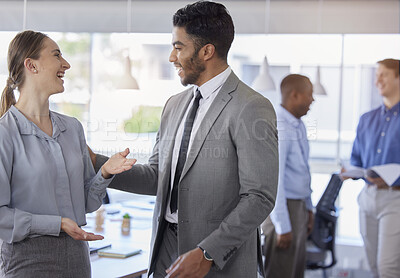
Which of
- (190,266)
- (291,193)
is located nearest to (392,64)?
(291,193)

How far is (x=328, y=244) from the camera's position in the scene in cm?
420

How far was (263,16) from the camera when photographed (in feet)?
15.7

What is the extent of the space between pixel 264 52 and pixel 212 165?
3.07 meters

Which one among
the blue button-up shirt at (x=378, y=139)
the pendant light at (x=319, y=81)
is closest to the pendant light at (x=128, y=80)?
the pendant light at (x=319, y=81)

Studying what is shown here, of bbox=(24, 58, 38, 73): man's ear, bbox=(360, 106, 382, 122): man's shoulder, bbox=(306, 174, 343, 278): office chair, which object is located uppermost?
bbox=(24, 58, 38, 73): man's ear

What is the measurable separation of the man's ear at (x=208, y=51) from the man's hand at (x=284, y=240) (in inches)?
78.2

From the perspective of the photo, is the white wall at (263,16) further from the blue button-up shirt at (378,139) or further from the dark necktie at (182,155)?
the dark necktie at (182,155)

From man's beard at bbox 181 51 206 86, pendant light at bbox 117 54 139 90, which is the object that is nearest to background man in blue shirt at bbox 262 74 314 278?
pendant light at bbox 117 54 139 90

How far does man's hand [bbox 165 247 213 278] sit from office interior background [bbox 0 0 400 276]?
8.77ft

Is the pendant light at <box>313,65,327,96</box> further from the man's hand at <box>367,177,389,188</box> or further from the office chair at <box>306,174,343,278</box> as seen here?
the man's hand at <box>367,177,389,188</box>

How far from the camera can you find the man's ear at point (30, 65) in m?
2.05

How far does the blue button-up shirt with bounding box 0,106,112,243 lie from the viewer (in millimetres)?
1895

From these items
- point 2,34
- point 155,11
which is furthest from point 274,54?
point 2,34

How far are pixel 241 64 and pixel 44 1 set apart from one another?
1.74 m
